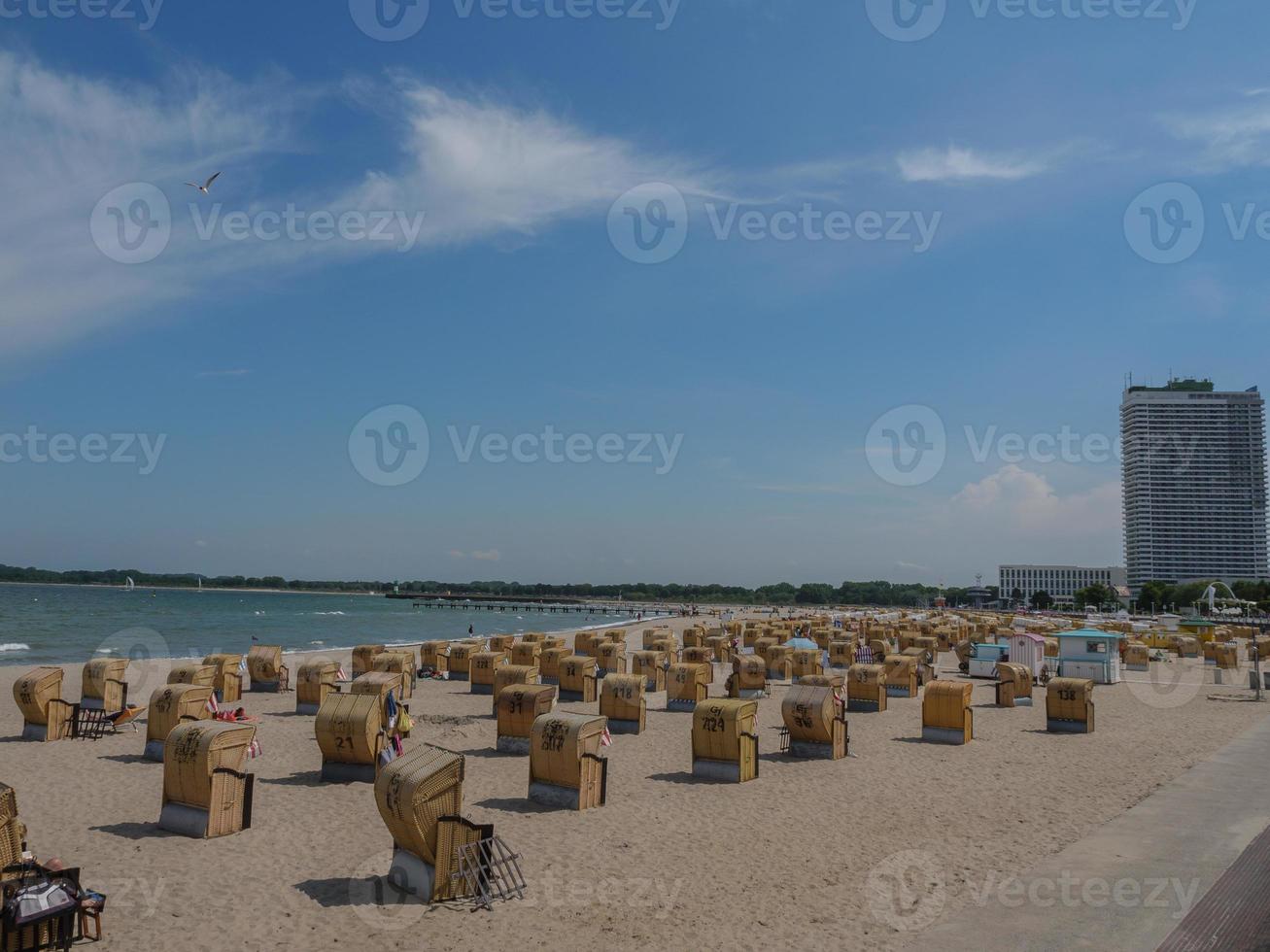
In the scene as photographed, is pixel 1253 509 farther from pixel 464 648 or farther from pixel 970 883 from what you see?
pixel 970 883

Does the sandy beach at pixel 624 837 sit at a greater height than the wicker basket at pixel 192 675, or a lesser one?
lesser

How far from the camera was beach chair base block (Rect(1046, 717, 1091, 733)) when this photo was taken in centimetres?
2428

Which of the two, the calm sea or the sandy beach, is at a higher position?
the sandy beach

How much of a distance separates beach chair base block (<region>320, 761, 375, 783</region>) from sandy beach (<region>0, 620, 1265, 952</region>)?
0.32 m

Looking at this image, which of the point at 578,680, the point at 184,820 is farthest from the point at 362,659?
the point at 184,820

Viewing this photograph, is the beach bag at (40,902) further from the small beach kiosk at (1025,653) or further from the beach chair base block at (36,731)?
the small beach kiosk at (1025,653)

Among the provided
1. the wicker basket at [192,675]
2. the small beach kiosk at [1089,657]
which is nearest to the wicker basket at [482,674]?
the wicker basket at [192,675]

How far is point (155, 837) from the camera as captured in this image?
13.0 m

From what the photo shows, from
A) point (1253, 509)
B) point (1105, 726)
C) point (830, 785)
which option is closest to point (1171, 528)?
point (1253, 509)

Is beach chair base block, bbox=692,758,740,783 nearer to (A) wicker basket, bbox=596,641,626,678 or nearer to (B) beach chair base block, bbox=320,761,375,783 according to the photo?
(B) beach chair base block, bbox=320,761,375,783

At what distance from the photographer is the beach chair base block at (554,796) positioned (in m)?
15.0

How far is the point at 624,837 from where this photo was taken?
13531mm

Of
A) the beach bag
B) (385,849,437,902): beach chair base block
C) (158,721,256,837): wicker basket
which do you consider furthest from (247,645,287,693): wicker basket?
the beach bag

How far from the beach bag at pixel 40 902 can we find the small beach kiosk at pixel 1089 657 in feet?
120
